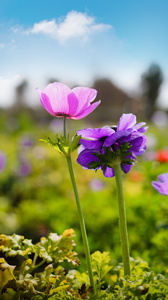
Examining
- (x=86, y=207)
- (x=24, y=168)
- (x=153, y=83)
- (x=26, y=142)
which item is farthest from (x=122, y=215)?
(x=153, y=83)

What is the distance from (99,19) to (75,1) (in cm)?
6

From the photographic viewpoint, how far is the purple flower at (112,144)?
56cm

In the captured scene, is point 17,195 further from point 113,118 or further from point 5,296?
point 113,118

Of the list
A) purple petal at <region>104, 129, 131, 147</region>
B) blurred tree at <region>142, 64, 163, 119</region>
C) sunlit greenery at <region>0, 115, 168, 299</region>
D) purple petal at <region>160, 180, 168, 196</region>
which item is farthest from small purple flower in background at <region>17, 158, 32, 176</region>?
blurred tree at <region>142, 64, 163, 119</region>

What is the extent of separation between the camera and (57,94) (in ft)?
1.83

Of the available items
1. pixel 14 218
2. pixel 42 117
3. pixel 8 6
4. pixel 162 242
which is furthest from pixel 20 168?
pixel 42 117

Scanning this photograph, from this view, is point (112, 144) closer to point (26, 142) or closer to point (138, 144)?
point (138, 144)

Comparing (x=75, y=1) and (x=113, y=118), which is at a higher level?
(x=113, y=118)

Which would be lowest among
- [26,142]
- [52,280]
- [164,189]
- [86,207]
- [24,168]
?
[52,280]

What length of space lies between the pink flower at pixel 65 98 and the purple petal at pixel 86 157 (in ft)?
0.26

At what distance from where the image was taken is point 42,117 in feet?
38.2

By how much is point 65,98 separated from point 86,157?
12 cm

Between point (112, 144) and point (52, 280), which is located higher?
point (112, 144)

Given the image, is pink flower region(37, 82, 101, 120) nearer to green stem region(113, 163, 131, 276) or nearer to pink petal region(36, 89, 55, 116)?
pink petal region(36, 89, 55, 116)
